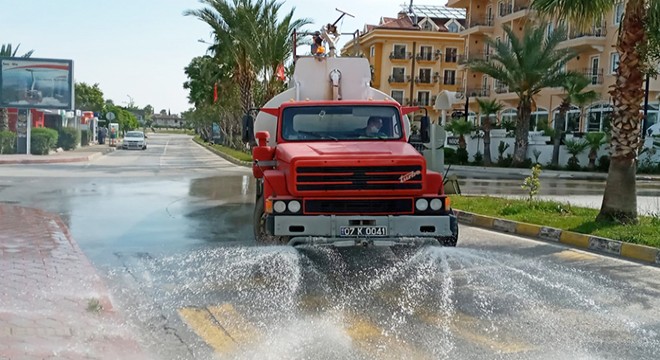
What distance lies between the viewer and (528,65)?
32.7m

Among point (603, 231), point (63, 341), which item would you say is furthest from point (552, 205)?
point (63, 341)

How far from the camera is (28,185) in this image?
18.4 m

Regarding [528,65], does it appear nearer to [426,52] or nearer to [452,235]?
[452,235]

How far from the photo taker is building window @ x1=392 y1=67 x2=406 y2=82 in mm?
74750

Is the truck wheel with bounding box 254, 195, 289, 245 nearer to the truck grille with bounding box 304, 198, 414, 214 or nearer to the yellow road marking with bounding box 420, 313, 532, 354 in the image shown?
the truck grille with bounding box 304, 198, 414, 214

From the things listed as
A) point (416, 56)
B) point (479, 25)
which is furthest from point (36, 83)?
point (416, 56)

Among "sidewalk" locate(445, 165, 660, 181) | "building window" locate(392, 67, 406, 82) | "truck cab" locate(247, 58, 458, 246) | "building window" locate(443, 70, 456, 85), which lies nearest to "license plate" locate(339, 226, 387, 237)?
"truck cab" locate(247, 58, 458, 246)

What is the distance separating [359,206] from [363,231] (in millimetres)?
349

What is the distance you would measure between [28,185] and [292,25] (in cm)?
2095

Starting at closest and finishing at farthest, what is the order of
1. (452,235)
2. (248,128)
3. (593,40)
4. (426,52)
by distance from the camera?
(452,235), (248,128), (593,40), (426,52)

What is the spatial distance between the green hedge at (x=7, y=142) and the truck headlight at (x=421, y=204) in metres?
33.1

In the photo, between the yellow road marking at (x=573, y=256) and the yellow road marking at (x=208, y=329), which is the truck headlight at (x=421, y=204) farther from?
the yellow road marking at (x=208, y=329)

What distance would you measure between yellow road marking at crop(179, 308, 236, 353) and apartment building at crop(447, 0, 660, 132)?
2970cm

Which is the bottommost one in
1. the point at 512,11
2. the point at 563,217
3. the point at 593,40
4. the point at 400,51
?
the point at 563,217
